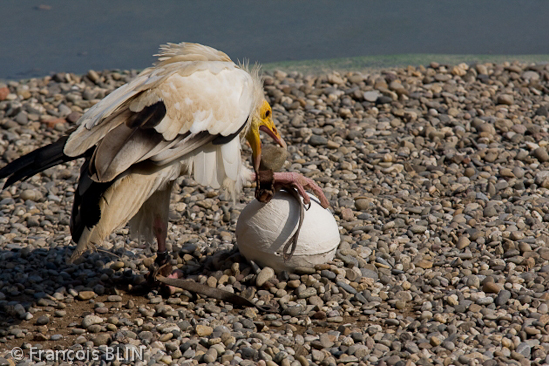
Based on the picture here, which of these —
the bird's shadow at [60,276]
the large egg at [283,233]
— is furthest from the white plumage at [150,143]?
the bird's shadow at [60,276]

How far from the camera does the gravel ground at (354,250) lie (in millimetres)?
3480

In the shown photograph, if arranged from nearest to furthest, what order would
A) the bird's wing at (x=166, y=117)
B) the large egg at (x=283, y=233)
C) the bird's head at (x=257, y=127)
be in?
the bird's wing at (x=166, y=117)
the large egg at (x=283, y=233)
the bird's head at (x=257, y=127)

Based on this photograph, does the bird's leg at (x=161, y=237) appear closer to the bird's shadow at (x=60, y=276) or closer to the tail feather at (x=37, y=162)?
the bird's shadow at (x=60, y=276)

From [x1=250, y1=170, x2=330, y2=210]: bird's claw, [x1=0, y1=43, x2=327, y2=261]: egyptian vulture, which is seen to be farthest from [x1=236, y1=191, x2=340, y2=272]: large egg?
[x1=0, y1=43, x2=327, y2=261]: egyptian vulture

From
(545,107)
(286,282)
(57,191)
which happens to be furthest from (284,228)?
(545,107)

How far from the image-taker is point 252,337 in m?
3.52

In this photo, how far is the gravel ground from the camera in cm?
348

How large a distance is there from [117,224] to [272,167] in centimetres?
102

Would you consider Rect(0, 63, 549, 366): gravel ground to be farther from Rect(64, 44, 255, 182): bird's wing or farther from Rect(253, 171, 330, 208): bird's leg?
Rect(64, 44, 255, 182): bird's wing

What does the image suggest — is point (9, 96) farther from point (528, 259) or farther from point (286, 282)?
point (528, 259)

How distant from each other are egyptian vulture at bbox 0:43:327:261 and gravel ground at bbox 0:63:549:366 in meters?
0.59

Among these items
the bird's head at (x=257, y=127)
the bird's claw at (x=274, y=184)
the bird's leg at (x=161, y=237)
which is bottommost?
the bird's leg at (x=161, y=237)

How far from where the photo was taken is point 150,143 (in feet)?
11.5

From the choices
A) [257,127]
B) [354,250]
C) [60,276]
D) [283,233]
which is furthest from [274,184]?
[60,276]
